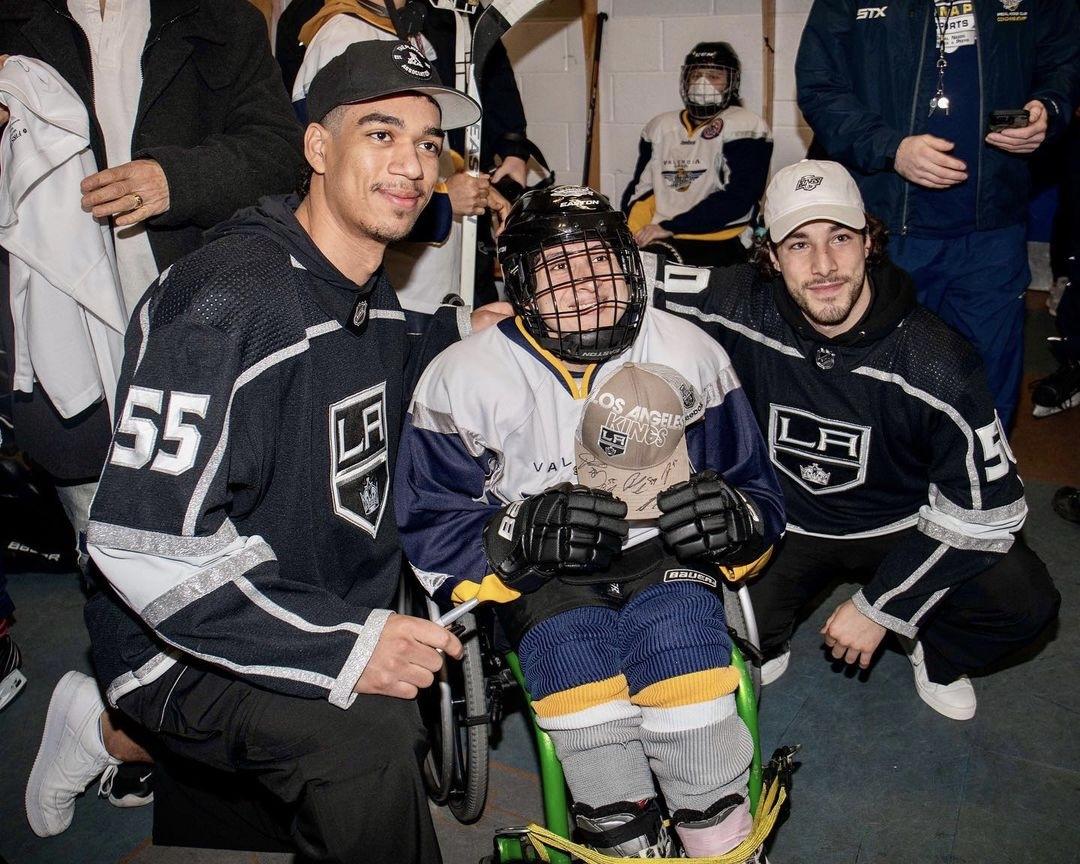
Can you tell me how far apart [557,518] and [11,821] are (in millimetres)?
1612

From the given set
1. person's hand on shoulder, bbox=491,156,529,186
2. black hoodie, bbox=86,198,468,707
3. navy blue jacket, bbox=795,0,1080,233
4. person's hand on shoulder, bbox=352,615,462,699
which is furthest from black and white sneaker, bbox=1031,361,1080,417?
person's hand on shoulder, bbox=352,615,462,699

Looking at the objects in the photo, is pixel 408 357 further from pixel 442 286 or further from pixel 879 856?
pixel 879 856

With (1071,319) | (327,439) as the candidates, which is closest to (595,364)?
(327,439)

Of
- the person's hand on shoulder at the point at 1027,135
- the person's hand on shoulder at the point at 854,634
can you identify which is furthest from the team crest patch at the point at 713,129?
the person's hand on shoulder at the point at 854,634

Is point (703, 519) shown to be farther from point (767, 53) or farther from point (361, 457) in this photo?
point (767, 53)

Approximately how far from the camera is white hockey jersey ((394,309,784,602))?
1.75m

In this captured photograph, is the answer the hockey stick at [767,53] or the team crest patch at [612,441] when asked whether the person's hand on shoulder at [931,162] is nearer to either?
the team crest patch at [612,441]

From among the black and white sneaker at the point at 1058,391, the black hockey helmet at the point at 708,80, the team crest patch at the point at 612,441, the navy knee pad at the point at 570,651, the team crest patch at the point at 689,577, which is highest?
the black hockey helmet at the point at 708,80

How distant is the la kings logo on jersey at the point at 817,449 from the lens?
215cm

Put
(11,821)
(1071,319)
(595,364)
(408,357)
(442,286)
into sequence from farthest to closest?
(1071,319)
(442,286)
(11,821)
(408,357)
(595,364)

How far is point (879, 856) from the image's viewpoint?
6.12 feet

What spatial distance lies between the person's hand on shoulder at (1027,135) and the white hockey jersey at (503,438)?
54.0 inches

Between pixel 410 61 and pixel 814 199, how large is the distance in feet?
3.24

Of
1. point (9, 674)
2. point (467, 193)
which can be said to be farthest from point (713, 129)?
point (9, 674)
